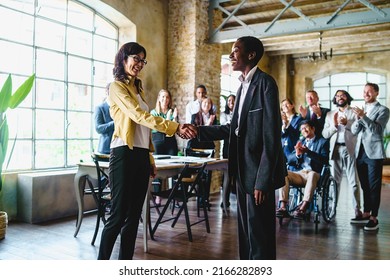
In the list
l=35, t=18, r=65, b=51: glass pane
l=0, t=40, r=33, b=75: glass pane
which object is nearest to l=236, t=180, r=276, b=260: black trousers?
l=0, t=40, r=33, b=75: glass pane

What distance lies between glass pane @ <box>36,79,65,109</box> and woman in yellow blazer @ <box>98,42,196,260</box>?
118 inches

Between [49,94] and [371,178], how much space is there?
4243 mm

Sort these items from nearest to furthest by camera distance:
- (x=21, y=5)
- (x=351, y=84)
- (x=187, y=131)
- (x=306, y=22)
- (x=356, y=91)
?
1. (x=187, y=131)
2. (x=21, y=5)
3. (x=306, y=22)
4. (x=356, y=91)
5. (x=351, y=84)

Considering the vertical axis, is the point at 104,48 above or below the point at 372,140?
above

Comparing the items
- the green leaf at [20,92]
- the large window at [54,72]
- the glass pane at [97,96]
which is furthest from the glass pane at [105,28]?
the green leaf at [20,92]

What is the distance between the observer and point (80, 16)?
560cm

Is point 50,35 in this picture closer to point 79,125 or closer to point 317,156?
point 79,125

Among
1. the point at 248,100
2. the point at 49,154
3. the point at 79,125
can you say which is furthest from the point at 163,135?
the point at 248,100

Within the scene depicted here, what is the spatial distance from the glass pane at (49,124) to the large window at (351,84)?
Answer: 9.52 m

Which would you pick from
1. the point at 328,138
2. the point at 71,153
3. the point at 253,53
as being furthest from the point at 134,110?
the point at 71,153

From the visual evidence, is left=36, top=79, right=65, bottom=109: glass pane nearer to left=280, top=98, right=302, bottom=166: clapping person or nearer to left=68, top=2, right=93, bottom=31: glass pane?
left=68, top=2, right=93, bottom=31: glass pane

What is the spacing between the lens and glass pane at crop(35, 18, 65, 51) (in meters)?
4.95
